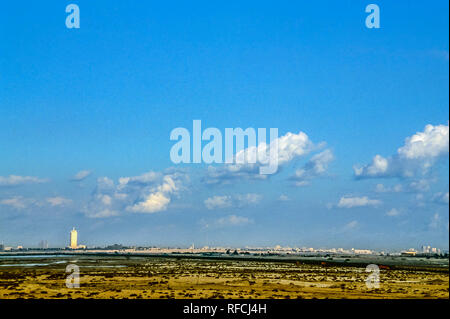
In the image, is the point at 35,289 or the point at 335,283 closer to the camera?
the point at 35,289
